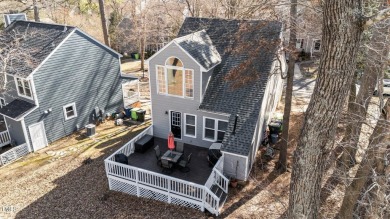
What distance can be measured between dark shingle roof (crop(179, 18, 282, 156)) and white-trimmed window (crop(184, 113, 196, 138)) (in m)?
1.17

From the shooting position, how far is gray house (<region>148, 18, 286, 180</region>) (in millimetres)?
13664

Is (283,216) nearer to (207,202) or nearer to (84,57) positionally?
(207,202)

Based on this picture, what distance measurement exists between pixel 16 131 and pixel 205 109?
12.2m

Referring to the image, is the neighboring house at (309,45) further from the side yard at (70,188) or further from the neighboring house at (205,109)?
the side yard at (70,188)

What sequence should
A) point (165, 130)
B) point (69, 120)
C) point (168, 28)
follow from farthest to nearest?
point (168, 28)
point (69, 120)
point (165, 130)

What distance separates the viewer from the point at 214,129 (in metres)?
15.4

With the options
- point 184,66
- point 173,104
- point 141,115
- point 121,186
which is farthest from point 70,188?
point 184,66

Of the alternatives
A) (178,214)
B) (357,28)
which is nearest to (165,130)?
(178,214)

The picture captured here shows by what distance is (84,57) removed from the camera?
19.2 meters

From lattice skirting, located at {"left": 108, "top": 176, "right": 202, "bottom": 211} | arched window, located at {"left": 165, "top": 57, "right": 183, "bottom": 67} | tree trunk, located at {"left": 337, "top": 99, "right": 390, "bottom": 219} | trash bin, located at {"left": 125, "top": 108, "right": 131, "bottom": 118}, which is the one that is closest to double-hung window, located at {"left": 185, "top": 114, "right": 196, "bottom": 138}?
arched window, located at {"left": 165, "top": 57, "right": 183, "bottom": 67}

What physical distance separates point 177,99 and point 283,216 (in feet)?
26.2

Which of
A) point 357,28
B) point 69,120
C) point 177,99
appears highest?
point 357,28

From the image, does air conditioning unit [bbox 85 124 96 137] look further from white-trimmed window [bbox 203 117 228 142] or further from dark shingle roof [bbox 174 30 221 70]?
dark shingle roof [bbox 174 30 221 70]

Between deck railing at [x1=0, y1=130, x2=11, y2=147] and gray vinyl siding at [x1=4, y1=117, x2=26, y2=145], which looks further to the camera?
deck railing at [x1=0, y1=130, x2=11, y2=147]
